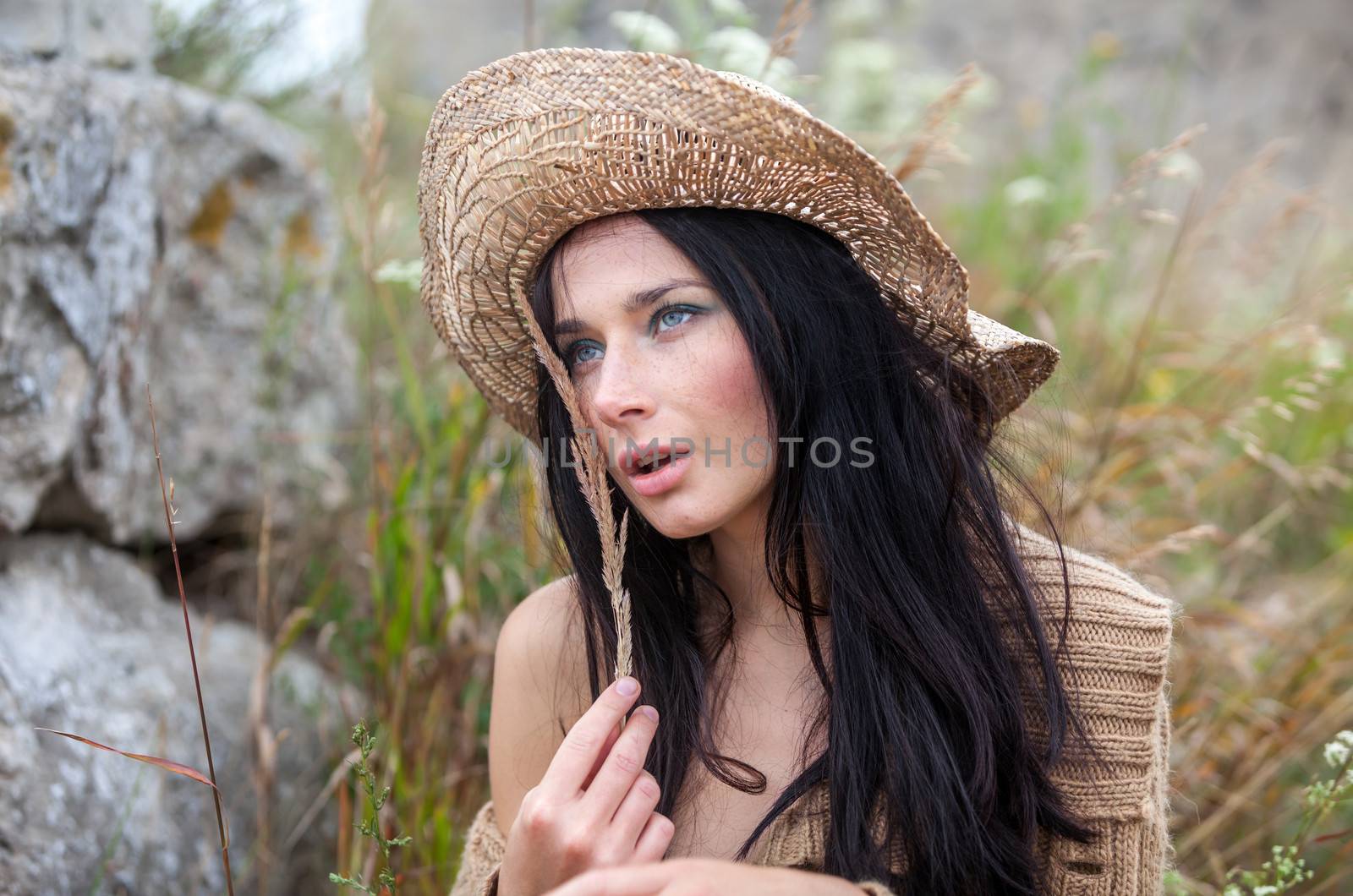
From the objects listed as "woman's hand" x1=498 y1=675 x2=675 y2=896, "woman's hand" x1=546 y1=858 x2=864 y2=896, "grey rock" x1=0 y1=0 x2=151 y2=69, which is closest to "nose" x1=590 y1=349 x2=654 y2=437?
"woman's hand" x1=498 y1=675 x2=675 y2=896

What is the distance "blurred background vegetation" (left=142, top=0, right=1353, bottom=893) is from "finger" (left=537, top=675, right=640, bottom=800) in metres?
0.95

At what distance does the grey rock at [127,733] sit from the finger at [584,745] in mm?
1020

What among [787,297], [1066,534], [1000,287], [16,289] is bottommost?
[16,289]

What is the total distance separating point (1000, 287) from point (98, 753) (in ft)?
11.3

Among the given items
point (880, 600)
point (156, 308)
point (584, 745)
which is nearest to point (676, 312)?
point (880, 600)

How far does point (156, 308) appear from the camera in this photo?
8.79ft

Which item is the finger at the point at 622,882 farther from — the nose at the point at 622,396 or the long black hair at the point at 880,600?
the nose at the point at 622,396

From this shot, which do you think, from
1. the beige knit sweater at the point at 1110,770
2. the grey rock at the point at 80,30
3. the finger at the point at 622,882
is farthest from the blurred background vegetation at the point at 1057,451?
the finger at the point at 622,882

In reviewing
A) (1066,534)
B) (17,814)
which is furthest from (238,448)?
(1066,534)

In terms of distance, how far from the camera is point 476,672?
104 inches

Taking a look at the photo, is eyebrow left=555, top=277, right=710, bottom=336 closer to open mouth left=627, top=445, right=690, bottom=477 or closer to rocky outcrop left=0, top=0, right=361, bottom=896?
open mouth left=627, top=445, right=690, bottom=477

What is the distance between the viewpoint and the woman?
5.12ft

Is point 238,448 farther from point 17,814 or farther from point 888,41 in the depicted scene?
point 888,41

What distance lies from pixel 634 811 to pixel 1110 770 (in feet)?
2.73
